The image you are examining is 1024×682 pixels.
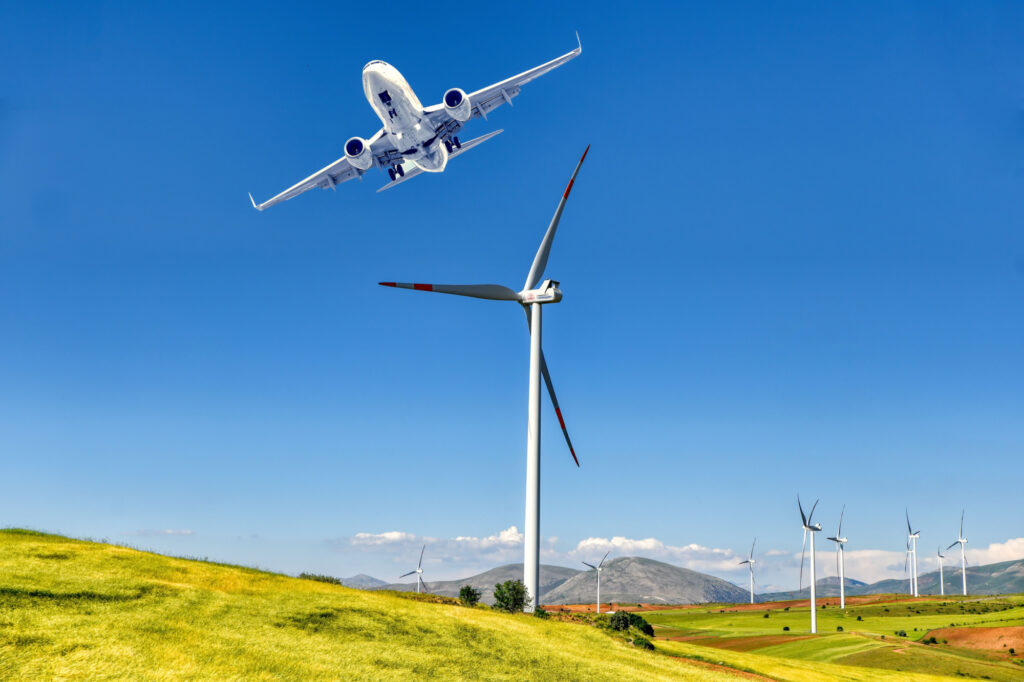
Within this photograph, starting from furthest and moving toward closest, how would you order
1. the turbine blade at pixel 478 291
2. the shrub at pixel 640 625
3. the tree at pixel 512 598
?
the turbine blade at pixel 478 291 → the shrub at pixel 640 625 → the tree at pixel 512 598

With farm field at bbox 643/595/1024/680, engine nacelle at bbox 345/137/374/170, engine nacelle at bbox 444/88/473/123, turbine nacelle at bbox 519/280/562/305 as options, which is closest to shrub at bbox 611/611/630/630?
farm field at bbox 643/595/1024/680

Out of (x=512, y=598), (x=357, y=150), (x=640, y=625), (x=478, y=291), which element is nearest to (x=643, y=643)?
(x=640, y=625)

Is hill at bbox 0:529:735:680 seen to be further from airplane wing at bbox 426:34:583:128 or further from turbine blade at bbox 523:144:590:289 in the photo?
airplane wing at bbox 426:34:583:128

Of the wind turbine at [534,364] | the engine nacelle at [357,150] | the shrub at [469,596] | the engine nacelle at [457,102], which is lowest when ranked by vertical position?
the shrub at [469,596]

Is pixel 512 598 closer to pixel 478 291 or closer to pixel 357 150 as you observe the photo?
pixel 478 291

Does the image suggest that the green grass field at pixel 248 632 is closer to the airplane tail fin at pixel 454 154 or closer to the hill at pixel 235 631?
the hill at pixel 235 631

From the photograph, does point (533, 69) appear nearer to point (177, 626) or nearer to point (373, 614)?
point (373, 614)

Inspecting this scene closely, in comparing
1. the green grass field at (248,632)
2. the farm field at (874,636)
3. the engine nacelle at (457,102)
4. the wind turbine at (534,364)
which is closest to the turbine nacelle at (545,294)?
the wind turbine at (534,364)
